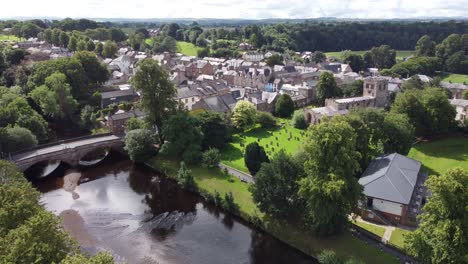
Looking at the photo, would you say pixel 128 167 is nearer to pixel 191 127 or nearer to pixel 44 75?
pixel 191 127

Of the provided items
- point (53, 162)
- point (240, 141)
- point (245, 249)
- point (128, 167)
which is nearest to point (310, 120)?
point (240, 141)

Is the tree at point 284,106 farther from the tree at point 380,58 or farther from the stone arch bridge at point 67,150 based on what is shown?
the tree at point 380,58

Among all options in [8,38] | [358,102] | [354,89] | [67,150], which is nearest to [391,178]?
[358,102]

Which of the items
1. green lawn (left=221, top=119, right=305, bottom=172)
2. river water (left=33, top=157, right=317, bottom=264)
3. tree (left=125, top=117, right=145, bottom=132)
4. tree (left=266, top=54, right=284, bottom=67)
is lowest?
river water (left=33, top=157, right=317, bottom=264)

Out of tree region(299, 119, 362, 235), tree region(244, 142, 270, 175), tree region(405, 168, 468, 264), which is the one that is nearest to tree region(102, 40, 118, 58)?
tree region(244, 142, 270, 175)

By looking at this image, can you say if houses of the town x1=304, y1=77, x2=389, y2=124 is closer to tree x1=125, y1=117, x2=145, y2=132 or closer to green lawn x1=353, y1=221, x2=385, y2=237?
tree x1=125, y1=117, x2=145, y2=132

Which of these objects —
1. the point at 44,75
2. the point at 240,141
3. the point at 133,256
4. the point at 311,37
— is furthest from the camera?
the point at 311,37
